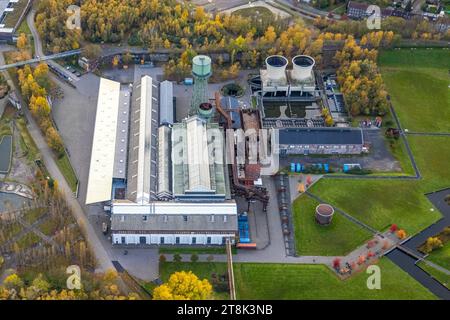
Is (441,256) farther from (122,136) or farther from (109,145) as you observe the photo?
(109,145)

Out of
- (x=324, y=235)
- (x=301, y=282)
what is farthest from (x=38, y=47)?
(x=301, y=282)

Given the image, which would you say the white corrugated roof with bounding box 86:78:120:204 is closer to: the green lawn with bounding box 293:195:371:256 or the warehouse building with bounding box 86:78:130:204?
the warehouse building with bounding box 86:78:130:204

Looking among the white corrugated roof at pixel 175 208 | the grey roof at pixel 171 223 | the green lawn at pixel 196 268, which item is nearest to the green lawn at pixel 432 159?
the white corrugated roof at pixel 175 208

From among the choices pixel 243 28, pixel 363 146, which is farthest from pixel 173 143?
pixel 243 28

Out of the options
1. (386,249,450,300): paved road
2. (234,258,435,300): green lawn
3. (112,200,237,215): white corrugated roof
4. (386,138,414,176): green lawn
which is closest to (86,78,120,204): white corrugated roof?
(112,200,237,215): white corrugated roof

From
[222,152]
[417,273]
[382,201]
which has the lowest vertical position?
[417,273]

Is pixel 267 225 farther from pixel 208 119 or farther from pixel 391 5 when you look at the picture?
pixel 391 5
